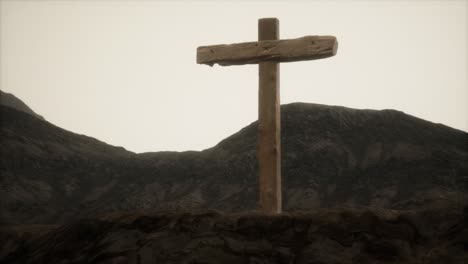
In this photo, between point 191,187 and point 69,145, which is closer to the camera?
point 191,187

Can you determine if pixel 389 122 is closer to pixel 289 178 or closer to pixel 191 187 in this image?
pixel 289 178

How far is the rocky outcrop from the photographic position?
16.7ft

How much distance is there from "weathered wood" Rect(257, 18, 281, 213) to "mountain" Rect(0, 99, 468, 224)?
721 cm

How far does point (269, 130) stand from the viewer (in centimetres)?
658

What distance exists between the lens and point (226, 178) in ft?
A: 54.0

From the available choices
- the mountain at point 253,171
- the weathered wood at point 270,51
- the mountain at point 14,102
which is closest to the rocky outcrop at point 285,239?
the weathered wood at point 270,51

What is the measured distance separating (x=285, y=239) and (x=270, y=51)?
2407 mm

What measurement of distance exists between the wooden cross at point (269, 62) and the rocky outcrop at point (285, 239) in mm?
891

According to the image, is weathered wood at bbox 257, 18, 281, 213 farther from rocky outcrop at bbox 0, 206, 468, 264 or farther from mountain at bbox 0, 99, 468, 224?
mountain at bbox 0, 99, 468, 224

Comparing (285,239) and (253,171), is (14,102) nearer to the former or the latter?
(253,171)

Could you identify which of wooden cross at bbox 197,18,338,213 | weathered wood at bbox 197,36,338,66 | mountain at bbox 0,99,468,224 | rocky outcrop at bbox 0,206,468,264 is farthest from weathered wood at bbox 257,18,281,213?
mountain at bbox 0,99,468,224

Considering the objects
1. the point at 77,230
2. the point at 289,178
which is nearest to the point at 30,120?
the point at 289,178

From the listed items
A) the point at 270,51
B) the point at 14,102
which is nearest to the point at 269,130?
the point at 270,51

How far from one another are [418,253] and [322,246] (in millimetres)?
867
